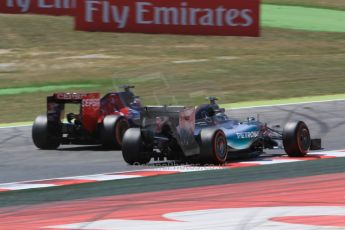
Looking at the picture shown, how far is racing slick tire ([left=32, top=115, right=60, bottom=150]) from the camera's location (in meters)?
13.3

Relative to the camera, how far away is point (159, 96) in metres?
11.2

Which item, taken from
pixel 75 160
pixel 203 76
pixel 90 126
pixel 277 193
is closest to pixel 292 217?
pixel 277 193

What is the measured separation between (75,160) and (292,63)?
12.2 meters

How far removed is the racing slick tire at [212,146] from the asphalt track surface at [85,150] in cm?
95

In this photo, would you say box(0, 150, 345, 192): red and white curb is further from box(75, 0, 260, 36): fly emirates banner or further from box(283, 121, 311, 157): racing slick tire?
box(75, 0, 260, 36): fly emirates banner

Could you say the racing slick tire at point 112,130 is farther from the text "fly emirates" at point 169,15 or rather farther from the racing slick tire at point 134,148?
the text "fly emirates" at point 169,15

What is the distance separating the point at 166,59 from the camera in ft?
79.4

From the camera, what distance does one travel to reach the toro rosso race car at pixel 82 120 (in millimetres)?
13273

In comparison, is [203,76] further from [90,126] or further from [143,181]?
[143,181]

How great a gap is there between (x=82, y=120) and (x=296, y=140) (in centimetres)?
324

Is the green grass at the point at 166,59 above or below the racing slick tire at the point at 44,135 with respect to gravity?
above

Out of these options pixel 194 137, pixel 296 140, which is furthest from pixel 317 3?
pixel 194 137

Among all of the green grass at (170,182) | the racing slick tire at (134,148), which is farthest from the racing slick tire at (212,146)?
the racing slick tire at (134,148)

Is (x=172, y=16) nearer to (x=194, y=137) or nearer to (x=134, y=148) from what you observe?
(x=134, y=148)
